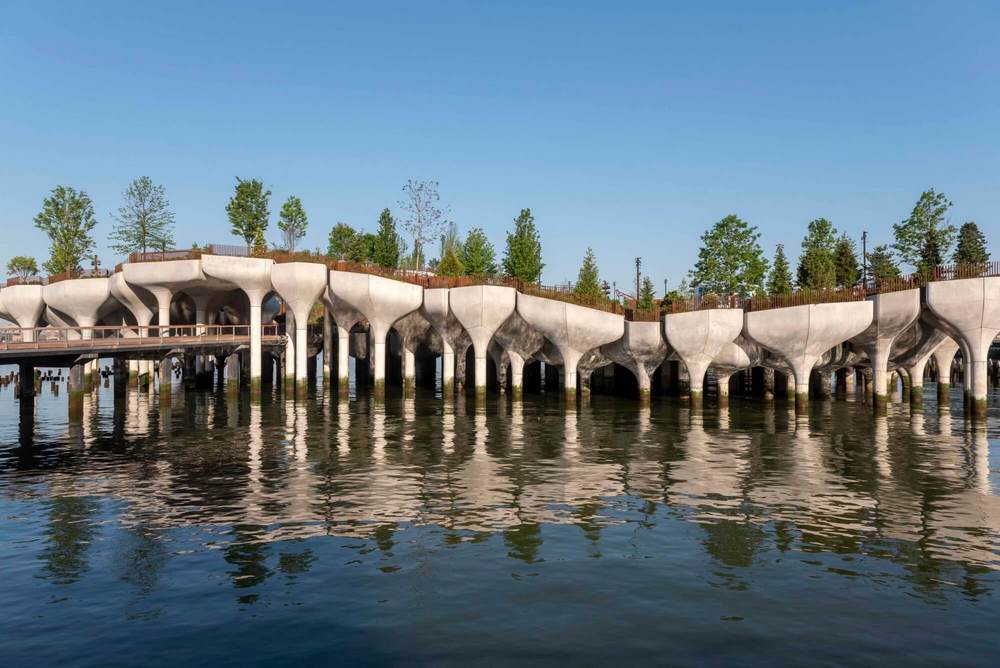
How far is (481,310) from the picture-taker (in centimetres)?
5497

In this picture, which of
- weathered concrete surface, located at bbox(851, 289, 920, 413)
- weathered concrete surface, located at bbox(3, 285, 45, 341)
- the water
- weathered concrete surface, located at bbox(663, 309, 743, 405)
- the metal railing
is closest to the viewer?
the water

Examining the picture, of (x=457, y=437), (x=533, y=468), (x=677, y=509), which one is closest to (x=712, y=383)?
(x=457, y=437)

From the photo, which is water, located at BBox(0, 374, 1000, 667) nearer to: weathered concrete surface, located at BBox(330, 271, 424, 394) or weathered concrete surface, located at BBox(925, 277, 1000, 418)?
weathered concrete surface, located at BBox(925, 277, 1000, 418)

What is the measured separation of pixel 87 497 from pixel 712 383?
66.1 metres

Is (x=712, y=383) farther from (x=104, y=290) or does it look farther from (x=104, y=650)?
(x=104, y=650)

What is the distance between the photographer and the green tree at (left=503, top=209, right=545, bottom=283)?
292ft

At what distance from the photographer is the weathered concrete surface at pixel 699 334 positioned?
50594mm

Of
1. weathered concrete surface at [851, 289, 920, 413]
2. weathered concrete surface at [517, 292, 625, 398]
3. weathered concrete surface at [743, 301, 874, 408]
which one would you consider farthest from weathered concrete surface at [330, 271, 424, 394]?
weathered concrete surface at [851, 289, 920, 413]

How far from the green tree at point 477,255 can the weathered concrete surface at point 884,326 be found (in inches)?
1731

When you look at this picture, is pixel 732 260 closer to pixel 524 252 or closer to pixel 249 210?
pixel 524 252

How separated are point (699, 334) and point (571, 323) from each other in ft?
30.4

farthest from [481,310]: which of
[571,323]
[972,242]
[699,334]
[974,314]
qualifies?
[972,242]

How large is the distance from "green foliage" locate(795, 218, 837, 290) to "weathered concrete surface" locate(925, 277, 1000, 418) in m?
30.9

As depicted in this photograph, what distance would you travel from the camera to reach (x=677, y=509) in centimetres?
2023
